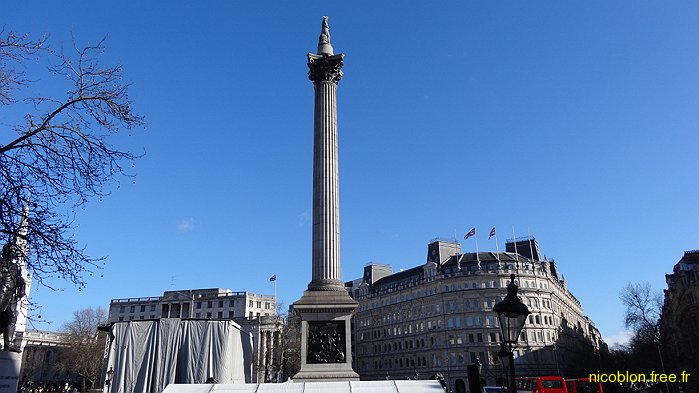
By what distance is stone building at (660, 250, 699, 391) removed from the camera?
5969 centimetres

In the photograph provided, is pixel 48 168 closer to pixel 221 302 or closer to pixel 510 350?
pixel 510 350

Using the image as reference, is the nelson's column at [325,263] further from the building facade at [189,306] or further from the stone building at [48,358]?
the stone building at [48,358]

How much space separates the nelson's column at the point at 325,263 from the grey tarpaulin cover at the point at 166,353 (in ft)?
43.3

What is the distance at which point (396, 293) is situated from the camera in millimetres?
95812

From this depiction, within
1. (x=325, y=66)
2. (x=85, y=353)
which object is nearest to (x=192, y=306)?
(x=85, y=353)

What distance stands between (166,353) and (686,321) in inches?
2426

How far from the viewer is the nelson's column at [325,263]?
24531mm

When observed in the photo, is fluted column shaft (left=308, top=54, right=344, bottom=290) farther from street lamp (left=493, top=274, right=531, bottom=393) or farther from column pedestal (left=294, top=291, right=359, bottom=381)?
street lamp (left=493, top=274, right=531, bottom=393)

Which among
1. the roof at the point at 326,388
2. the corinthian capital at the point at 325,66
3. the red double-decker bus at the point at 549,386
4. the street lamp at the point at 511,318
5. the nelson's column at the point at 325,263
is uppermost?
the corinthian capital at the point at 325,66

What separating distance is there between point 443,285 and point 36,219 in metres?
80.5

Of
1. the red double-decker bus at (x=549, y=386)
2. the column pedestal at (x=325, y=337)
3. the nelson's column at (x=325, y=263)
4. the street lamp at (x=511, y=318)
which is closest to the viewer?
the street lamp at (x=511, y=318)

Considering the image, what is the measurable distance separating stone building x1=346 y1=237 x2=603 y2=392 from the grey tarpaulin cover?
48350 mm

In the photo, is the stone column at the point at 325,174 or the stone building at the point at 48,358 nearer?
the stone column at the point at 325,174

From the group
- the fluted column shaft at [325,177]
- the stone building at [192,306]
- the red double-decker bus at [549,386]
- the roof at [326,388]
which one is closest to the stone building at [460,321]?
the stone building at [192,306]
